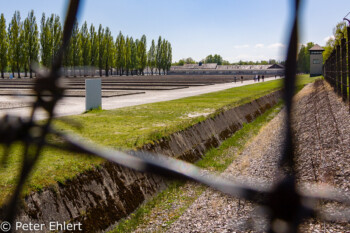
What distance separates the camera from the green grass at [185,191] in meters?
6.30

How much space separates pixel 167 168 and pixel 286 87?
0.82 meters

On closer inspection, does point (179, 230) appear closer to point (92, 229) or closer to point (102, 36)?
point (92, 229)

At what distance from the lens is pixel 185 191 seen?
697cm

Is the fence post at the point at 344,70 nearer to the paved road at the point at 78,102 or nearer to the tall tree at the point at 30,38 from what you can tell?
the paved road at the point at 78,102

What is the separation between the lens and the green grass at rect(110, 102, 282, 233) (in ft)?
20.7

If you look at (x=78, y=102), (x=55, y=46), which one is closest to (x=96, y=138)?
(x=55, y=46)

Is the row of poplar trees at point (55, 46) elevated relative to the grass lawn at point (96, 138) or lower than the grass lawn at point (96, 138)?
elevated

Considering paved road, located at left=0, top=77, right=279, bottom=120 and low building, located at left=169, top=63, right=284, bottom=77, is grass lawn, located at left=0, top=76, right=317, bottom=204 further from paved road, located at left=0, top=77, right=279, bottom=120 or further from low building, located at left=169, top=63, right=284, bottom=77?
low building, located at left=169, top=63, right=284, bottom=77

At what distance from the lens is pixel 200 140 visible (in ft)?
39.9

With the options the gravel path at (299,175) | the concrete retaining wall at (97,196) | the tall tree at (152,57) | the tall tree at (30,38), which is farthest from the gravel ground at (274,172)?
the tall tree at (152,57)

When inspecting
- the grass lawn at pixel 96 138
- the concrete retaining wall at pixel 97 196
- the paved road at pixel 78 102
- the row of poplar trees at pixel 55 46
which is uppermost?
the row of poplar trees at pixel 55 46

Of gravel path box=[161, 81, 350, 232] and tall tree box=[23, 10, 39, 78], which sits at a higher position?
tall tree box=[23, 10, 39, 78]

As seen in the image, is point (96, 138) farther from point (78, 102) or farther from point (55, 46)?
point (78, 102)

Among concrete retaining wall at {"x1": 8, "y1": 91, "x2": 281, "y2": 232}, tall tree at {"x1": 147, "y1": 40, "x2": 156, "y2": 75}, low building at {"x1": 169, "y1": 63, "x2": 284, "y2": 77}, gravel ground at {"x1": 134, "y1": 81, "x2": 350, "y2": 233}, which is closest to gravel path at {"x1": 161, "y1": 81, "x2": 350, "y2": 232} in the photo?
gravel ground at {"x1": 134, "y1": 81, "x2": 350, "y2": 233}
